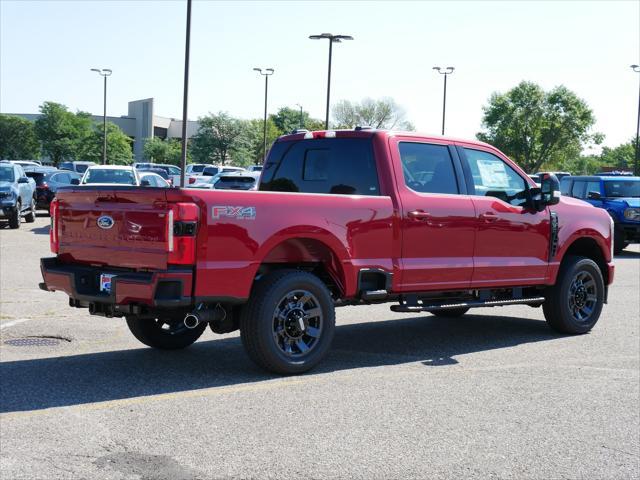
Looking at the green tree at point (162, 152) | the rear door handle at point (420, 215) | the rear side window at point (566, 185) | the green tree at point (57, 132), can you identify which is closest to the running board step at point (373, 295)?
the rear door handle at point (420, 215)

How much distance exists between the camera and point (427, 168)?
8203 mm

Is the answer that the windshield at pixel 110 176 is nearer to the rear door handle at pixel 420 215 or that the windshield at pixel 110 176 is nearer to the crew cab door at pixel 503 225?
the crew cab door at pixel 503 225

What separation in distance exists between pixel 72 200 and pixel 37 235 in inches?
588

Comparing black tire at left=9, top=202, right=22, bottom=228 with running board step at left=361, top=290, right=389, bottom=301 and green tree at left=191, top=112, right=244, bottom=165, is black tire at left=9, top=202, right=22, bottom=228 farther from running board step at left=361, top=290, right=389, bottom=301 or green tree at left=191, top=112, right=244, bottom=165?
green tree at left=191, top=112, right=244, bottom=165

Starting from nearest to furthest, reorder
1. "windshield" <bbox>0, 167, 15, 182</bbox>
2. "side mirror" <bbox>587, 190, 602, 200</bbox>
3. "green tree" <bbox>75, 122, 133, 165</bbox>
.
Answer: "side mirror" <bbox>587, 190, 602, 200</bbox> < "windshield" <bbox>0, 167, 15, 182</bbox> < "green tree" <bbox>75, 122, 133, 165</bbox>

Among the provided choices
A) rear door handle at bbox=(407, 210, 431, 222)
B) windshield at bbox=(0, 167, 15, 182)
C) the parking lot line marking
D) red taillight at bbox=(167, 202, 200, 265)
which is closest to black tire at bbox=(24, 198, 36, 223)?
windshield at bbox=(0, 167, 15, 182)

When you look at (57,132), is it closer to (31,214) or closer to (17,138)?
(17,138)

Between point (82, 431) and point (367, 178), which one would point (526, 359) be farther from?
point (82, 431)

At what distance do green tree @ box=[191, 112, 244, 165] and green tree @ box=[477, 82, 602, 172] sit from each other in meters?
25.2

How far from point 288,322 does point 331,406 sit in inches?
45.3

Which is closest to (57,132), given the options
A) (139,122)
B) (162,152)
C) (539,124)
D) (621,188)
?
(162,152)

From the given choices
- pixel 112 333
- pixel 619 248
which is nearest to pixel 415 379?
pixel 112 333

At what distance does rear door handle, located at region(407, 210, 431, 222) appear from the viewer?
25.8 ft

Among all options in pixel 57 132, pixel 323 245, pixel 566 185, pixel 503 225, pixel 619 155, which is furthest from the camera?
pixel 619 155
